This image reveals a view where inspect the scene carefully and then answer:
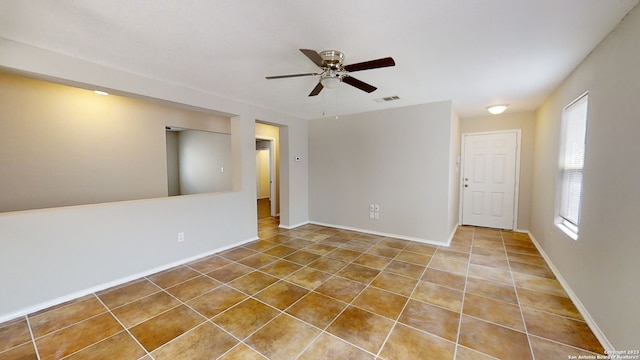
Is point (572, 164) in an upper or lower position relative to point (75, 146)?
lower

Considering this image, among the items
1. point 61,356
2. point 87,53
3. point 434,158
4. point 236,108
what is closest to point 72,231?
point 61,356

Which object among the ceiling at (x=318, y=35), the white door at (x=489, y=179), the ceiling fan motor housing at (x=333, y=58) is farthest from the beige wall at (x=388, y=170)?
the ceiling fan motor housing at (x=333, y=58)

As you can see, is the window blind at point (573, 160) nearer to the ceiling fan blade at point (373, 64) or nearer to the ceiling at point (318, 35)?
the ceiling at point (318, 35)

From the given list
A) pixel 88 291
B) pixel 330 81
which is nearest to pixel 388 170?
pixel 330 81

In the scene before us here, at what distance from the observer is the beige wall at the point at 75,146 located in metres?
2.98

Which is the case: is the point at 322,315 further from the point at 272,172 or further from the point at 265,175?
the point at 265,175

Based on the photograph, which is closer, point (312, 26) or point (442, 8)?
point (442, 8)

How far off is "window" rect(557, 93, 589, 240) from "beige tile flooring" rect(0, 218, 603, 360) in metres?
0.73

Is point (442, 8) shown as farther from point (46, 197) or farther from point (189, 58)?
point (46, 197)

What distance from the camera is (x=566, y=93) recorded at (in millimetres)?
2873

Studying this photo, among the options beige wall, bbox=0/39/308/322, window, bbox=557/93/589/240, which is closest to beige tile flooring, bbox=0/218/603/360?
beige wall, bbox=0/39/308/322

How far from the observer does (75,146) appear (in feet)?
11.2

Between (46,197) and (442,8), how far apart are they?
192 inches

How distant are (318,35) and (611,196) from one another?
8.23 ft
